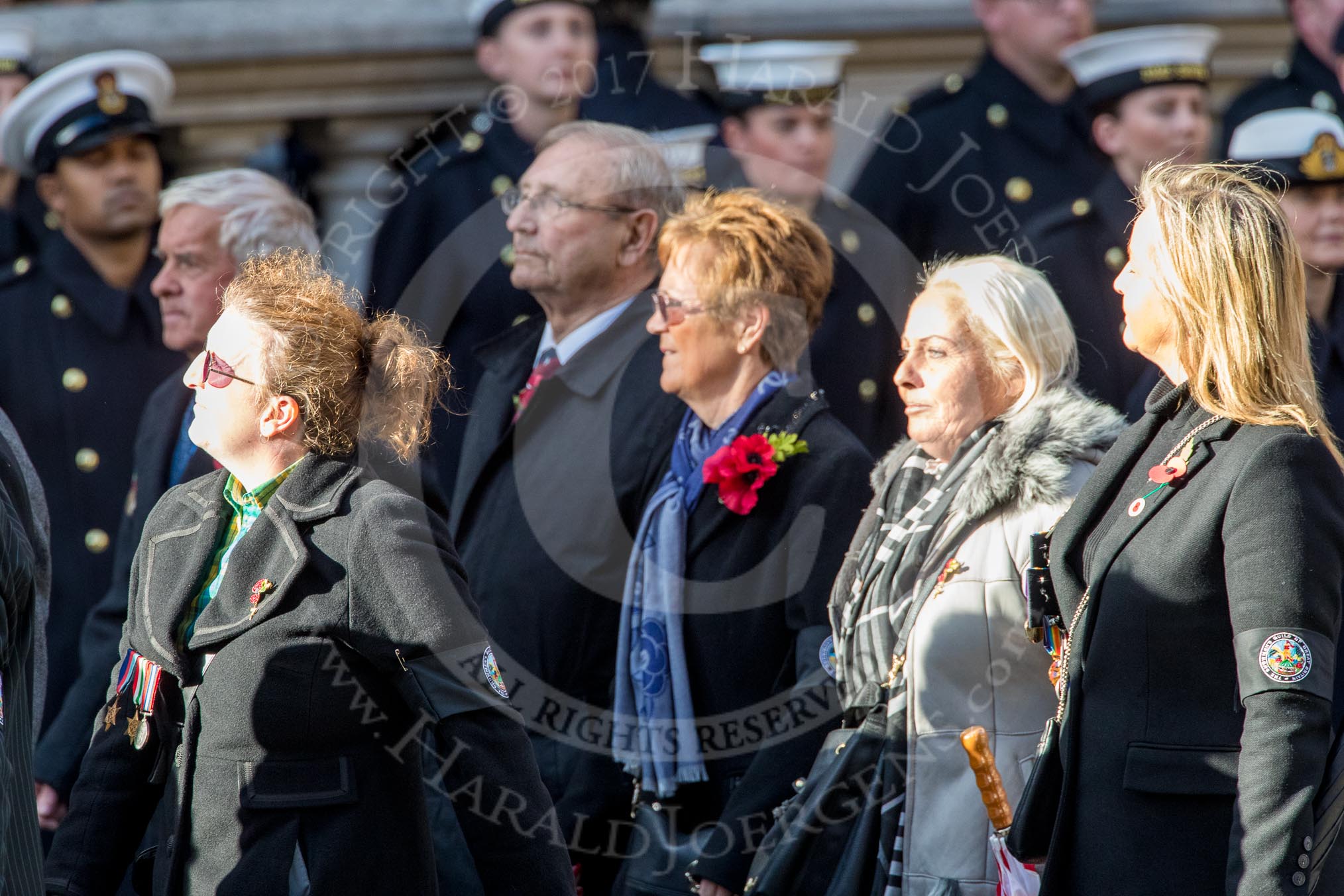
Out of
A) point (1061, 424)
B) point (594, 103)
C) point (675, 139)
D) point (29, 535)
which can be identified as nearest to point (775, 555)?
point (1061, 424)

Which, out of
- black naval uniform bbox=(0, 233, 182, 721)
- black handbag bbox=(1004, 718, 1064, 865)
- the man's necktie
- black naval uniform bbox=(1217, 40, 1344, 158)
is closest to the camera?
black handbag bbox=(1004, 718, 1064, 865)

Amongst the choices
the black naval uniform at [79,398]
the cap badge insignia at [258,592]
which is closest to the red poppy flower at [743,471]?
the cap badge insignia at [258,592]

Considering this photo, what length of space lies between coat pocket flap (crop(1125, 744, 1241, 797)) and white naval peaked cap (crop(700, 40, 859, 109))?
2813 mm

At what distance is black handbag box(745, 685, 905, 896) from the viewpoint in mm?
3252

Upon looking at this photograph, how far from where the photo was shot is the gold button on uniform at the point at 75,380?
16.8 ft

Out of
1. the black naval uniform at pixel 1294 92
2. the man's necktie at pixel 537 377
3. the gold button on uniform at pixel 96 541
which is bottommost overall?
the gold button on uniform at pixel 96 541

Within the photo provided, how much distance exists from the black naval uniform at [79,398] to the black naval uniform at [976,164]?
218 centimetres

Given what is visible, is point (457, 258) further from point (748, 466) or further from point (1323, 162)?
point (1323, 162)

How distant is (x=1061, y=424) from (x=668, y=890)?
4.06 feet

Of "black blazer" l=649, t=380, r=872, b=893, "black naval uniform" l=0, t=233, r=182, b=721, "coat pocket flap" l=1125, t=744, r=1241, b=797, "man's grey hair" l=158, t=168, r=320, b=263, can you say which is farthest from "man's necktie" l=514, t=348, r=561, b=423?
"coat pocket flap" l=1125, t=744, r=1241, b=797

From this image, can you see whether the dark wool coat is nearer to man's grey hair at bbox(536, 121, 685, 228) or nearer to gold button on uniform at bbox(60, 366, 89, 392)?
man's grey hair at bbox(536, 121, 685, 228)

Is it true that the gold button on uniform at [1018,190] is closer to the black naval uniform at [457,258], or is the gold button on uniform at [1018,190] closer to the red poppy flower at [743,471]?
the black naval uniform at [457,258]

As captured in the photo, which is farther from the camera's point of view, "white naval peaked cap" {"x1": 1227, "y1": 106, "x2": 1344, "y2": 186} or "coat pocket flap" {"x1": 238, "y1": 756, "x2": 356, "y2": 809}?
"white naval peaked cap" {"x1": 1227, "y1": 106, "x2": 1344, "y2": 186}

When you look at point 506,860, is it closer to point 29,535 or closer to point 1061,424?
point 29,535
